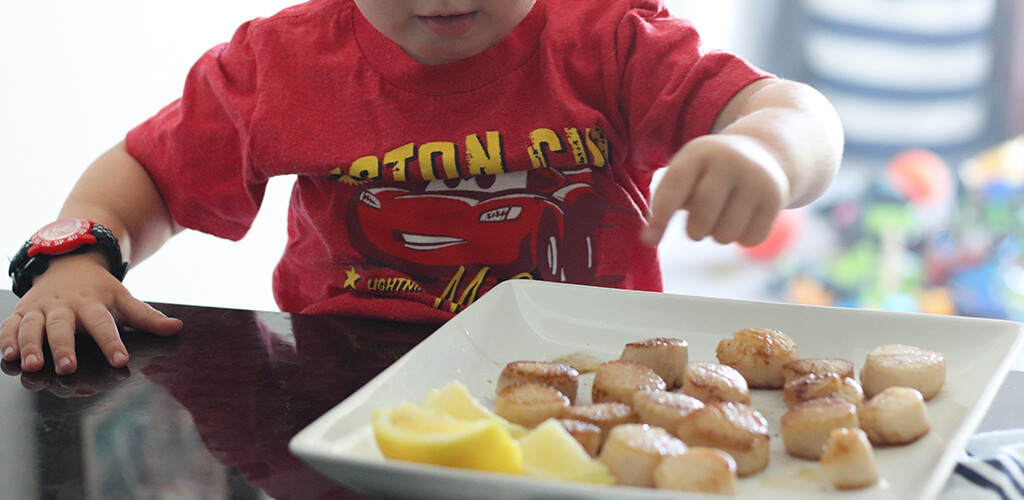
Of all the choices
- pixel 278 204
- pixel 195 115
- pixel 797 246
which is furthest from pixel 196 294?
pixel 797 246

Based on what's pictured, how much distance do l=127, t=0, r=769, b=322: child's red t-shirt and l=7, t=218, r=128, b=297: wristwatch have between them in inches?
7.1

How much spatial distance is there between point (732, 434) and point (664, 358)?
0.16 meters

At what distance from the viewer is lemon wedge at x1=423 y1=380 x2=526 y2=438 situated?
1.83 feet

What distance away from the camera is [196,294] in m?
2.53

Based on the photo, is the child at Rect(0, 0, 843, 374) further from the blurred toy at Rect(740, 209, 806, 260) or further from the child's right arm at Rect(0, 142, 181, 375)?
the blurred toy at Rect(740, 209, 806, 260)

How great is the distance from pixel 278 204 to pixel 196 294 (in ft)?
1.10

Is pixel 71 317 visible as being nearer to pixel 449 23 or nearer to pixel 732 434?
pixel 449 23

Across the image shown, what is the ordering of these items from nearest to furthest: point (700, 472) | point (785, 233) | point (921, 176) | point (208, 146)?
1. point (700, 472)
2. point (208, 146)
3. point (921, 176)
4. point (785, 233)

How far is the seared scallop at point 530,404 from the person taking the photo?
586 mm

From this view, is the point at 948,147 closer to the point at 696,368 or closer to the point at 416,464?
the point at 696,368

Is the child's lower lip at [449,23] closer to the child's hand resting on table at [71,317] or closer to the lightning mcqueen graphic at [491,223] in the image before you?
the lightning mcqueen graphic at [491,223]

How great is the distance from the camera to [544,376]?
640mm

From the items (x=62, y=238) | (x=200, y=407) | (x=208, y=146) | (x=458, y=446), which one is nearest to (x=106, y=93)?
(x=208, y=146)

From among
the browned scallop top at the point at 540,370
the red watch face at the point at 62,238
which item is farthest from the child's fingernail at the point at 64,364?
the browned scallop top at the point at 540,370
